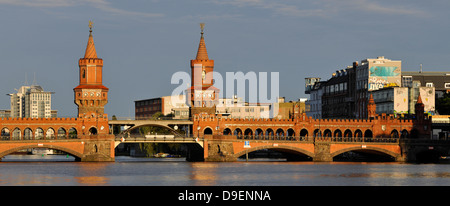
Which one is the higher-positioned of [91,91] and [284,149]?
[91,91]

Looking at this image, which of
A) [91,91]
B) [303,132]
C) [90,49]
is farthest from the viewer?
[303,132]

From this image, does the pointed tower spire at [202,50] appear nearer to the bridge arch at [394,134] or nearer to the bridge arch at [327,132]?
the bridge arch at [327,132]

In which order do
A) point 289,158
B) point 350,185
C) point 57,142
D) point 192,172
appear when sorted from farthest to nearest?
point 289,158 < point 57,142 < point 192,172 < point 350,185

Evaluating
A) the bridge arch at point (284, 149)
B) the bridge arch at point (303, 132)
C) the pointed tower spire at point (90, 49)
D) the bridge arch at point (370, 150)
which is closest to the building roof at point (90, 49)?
the pointed tower spire at point (90, 49)

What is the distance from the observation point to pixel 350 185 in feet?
352

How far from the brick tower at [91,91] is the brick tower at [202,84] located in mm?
16895

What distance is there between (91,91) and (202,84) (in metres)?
21.9

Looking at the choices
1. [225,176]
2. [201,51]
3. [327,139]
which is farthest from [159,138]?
[225,176]

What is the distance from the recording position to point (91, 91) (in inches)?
7028

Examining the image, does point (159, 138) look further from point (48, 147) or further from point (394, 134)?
point (394, 134)

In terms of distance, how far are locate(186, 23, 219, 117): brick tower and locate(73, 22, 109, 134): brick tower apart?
55.4 ft
